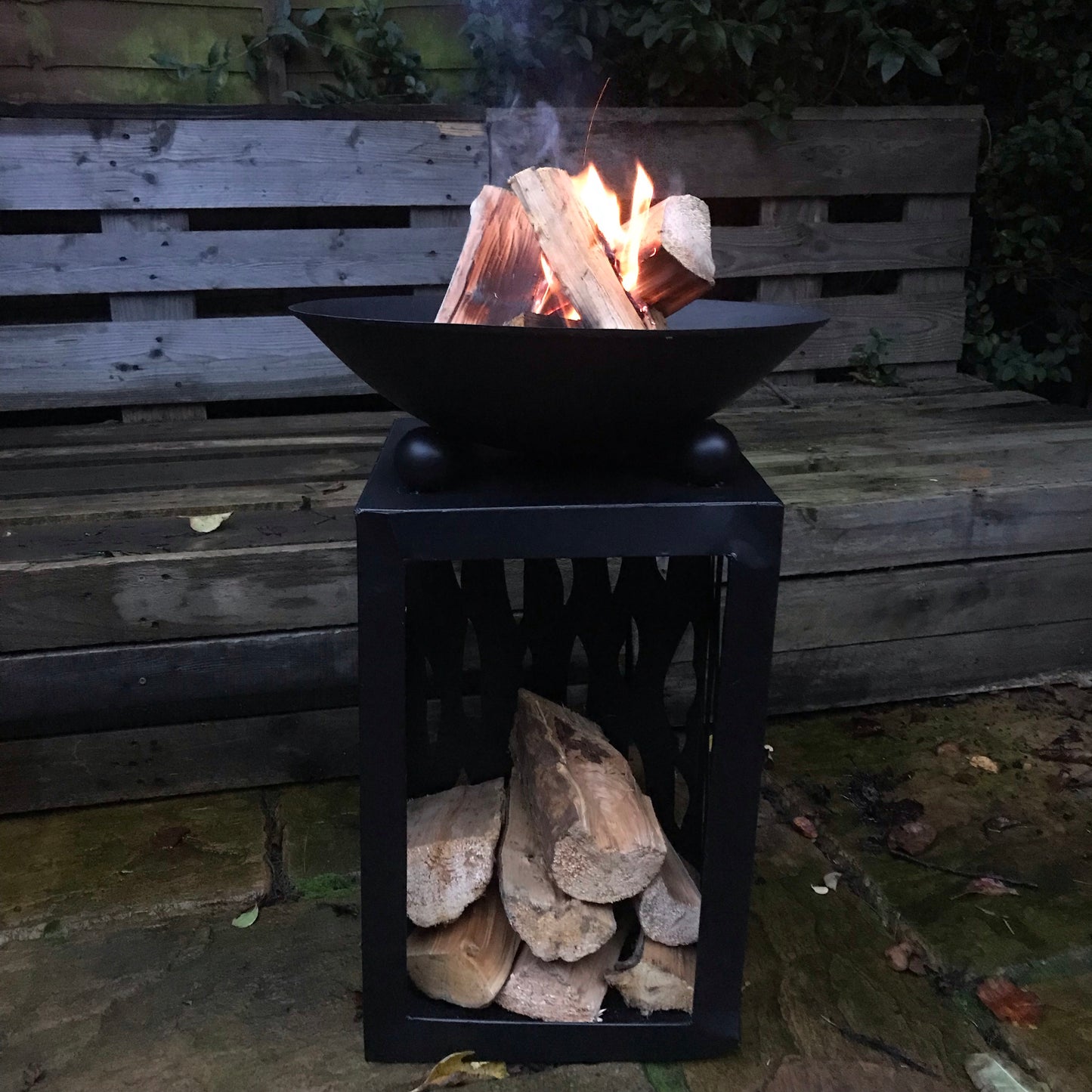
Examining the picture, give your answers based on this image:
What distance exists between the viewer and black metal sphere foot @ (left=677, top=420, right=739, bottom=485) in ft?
3.91

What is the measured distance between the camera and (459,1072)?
1348 mm

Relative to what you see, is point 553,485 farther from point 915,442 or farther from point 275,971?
point 915,442

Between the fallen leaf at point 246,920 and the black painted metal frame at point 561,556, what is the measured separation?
1.22 feet

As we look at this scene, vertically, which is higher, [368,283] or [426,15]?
[426,15]

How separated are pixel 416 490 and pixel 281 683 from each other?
87 cm

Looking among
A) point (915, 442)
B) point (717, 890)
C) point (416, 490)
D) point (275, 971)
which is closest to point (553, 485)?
point (416, 490)

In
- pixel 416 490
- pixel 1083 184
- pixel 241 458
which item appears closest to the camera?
pixel 416 490

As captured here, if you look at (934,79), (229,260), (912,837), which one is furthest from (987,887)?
(934,79)

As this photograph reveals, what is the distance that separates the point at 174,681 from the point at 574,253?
1.16 m

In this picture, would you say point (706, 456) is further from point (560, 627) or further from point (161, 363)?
point (161, 363)

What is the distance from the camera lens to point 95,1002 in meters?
1.46

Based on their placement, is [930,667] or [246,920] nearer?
[246,920]

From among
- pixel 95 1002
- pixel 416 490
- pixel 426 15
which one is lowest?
pixel 95 1002

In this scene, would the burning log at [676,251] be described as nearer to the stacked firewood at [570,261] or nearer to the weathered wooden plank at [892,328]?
the stacked firewood at [570,261]
